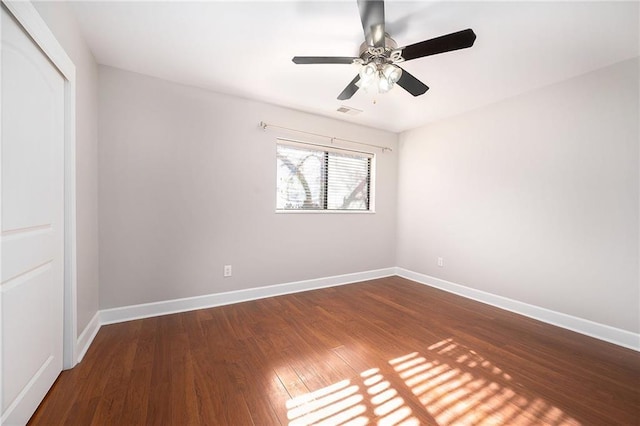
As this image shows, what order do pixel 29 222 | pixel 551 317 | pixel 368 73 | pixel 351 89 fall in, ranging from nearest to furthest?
pixel 29 222 < pixel 368 73 < pixel 351 89 < pixel 551 317

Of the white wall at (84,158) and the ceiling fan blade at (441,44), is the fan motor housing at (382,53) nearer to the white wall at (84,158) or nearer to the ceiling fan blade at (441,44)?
the ceiling fan blade at (441,44)

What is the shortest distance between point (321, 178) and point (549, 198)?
8.53 ft

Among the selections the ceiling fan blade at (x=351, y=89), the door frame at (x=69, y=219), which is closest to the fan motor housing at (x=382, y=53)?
the ceiling fan blade at (x=351, y=89)

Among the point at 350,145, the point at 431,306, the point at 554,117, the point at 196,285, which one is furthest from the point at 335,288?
the point at 554,117

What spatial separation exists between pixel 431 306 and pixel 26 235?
337cm

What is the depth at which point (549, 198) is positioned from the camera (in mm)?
2553

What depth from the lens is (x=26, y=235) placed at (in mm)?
1236

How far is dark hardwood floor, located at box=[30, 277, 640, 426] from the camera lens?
1354 millimetres

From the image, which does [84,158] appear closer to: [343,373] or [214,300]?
[214,300]

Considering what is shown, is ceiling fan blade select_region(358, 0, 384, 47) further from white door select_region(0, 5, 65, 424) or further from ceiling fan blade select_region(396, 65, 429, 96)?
white door select_region(0, 5, 65, 424)

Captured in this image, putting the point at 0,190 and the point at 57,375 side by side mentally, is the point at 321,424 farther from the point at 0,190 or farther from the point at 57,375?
the point at 0,190

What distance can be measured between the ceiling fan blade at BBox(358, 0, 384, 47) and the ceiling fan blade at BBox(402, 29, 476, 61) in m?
0.21

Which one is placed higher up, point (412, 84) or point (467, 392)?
point (412, 84)

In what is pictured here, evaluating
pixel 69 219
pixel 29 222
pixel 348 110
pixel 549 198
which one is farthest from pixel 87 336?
pixel 549 198
